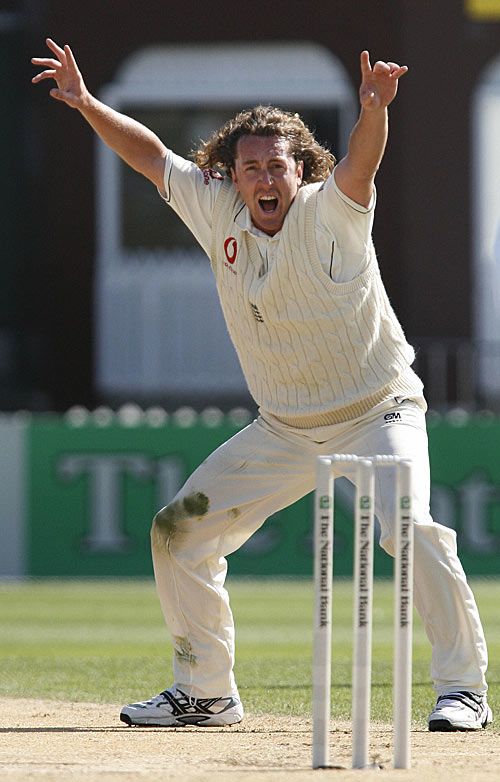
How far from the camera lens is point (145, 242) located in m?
21.5

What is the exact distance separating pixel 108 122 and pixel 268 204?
0.87 metres

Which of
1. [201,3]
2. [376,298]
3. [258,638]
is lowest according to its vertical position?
[258,638]

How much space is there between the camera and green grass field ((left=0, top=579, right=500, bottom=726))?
7.96 metres

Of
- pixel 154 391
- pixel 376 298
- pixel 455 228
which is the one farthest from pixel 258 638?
pixel 455 228

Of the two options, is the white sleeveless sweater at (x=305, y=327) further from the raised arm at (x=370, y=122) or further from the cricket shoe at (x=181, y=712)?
the cricket shoe at (x=181, y=712)

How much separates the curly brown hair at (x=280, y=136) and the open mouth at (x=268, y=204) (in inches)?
8.4

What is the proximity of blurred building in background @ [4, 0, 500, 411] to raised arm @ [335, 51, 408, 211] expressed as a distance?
1404 centimetres

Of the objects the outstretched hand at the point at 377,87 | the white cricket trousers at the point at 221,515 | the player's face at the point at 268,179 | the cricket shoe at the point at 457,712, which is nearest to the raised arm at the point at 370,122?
the outstretched hand at the point at 377,87

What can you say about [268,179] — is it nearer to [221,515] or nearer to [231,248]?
[231,248]

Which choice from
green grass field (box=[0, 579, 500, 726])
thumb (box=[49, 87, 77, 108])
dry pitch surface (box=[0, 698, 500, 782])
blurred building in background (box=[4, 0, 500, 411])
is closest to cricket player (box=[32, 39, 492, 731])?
thumb (box=[49, 87, 77, 108])

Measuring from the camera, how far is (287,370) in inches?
259

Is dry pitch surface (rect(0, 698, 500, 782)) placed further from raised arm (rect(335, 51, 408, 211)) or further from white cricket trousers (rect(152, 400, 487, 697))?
raised arm (rect(335, 51, 408, 211))

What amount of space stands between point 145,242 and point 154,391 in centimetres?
223

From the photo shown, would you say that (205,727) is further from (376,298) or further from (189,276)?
(189,276)
